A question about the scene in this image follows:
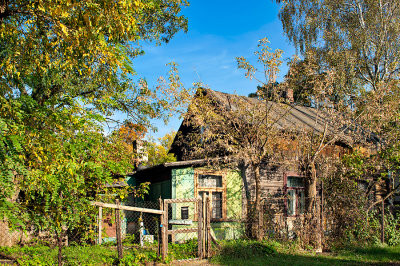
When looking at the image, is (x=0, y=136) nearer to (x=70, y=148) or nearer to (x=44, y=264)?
(x=70, y=148)

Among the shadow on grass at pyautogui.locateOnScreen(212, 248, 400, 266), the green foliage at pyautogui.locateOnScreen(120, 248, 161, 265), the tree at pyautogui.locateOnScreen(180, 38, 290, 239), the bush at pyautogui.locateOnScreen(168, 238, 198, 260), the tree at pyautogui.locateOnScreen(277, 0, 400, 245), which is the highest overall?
the tree at pyautogui.locateOnScreen(277, 0, 400, 245)

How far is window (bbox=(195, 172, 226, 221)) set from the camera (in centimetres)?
1493

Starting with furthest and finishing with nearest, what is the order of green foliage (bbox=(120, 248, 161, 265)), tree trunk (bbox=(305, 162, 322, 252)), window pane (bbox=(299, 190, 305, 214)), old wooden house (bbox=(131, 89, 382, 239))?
window pane (bbox=(299, 190, 305, 214))
old wooden house (bbox=(131, 89, 382, 239))
tree trunk (bbox=(305, 162, 322, 252))
green foliage (bbox=(120, 248, 161, 265))

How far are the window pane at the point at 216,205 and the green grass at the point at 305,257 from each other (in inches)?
111

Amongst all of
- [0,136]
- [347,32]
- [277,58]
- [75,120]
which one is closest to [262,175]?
[277,58]

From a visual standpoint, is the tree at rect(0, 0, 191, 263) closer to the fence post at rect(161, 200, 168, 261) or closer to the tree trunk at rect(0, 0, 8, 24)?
the tree trunk at rect(0, 0, 8, 24)

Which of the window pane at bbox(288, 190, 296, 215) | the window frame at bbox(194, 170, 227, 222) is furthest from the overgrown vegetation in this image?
the window pane at bbox(288, 190, 296, 215)

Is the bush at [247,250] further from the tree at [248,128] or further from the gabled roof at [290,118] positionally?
the gabled roof at [290,118]

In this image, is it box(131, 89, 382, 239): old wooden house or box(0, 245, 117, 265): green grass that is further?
box(131, 89, 382, 239): old wooden house

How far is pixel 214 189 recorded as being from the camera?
49.7 feet

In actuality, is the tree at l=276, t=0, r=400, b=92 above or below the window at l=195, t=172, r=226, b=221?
above

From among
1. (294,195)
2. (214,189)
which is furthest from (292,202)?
(214,189)

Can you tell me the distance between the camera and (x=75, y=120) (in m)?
6.84

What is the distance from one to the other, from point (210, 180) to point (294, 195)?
435 centimetres
